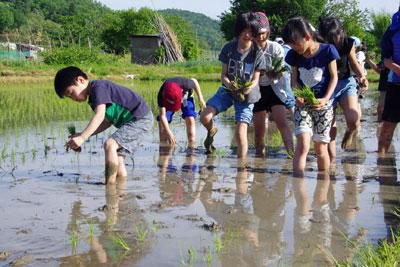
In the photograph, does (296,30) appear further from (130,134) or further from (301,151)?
Result: (130,134)

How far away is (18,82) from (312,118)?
18410 mm

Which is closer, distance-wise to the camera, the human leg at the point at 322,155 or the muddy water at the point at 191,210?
the muddy water at the point at 191,210

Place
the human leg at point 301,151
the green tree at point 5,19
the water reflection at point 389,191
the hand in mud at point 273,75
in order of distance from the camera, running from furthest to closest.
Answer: the green tree at point 5,19, the hand in mud at point 273,75, the human leg at point 301,151, the water reflection at point 389,191

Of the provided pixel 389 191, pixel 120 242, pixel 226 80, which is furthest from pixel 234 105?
pixel 120 242

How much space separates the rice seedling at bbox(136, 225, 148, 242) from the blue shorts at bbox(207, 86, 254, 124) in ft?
8.42

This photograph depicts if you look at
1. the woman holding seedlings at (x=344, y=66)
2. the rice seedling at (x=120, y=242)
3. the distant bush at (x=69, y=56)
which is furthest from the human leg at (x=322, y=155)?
the distant bush at (x=69, y=56)

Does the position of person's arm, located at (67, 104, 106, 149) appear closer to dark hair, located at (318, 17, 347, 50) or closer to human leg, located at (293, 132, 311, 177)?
human leg, located at (293, 132, 311, 177)

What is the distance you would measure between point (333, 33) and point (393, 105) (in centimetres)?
91

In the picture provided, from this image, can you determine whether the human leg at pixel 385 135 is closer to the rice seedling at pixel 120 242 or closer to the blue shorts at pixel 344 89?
the blue shorts at pixel 344 89

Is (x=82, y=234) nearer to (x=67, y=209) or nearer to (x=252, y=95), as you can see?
(x=67, y=209)

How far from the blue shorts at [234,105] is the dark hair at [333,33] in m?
1.03

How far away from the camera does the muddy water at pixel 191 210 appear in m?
3.07

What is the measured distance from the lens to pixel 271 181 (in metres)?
5.00

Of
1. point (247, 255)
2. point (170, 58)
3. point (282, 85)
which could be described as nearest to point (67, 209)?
point (247, 255)
